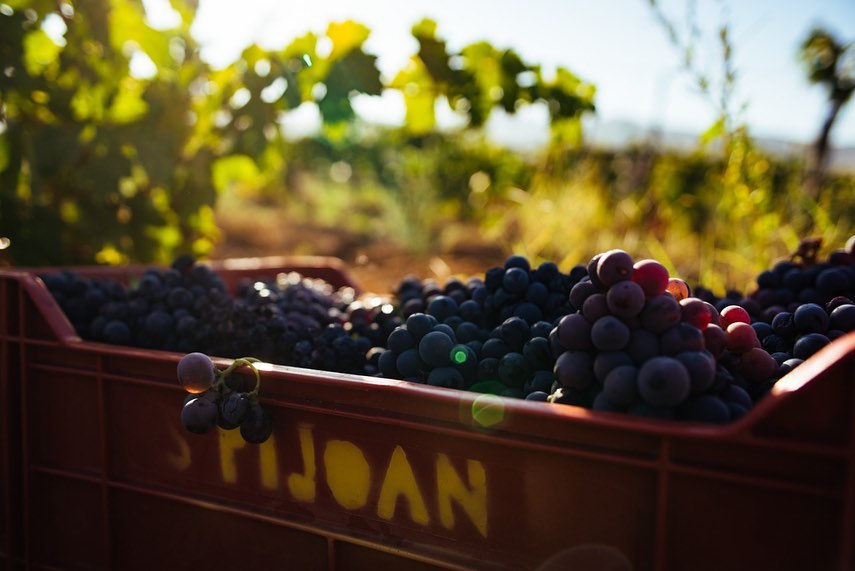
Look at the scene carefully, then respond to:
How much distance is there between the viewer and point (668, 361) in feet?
2.97

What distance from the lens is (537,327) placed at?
1.23 meters

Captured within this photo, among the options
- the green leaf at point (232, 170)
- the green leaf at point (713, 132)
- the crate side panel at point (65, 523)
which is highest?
the green leaf at point (713, 132)

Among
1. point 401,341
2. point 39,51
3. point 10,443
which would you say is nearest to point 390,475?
point 401,341

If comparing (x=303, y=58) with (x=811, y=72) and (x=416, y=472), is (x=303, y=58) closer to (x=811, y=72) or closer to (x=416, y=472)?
(x=416, y=472)

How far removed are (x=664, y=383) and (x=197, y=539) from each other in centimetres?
97

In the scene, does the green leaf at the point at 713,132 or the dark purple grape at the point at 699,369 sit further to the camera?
the green leaf at the point at 713,132

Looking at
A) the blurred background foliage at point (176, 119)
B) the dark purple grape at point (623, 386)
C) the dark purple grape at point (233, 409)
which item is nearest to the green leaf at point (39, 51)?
the blurred background foliage at point (176, 119)

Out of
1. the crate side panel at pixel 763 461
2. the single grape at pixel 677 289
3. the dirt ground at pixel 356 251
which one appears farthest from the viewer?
the dirt ground at pixel 356 251

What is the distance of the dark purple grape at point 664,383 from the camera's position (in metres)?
0.89

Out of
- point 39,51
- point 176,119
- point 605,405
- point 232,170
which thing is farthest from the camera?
point 232,170

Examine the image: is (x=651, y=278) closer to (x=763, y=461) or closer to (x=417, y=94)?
(x=763, y=461)

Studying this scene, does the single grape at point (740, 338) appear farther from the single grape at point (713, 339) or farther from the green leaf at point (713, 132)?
the green leaf at point (713, 132)

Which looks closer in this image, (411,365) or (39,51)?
(411,365)

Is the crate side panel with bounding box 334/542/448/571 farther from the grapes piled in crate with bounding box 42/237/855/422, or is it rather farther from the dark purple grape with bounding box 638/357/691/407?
the dark purple grape with bounding box 638/357/691/407
